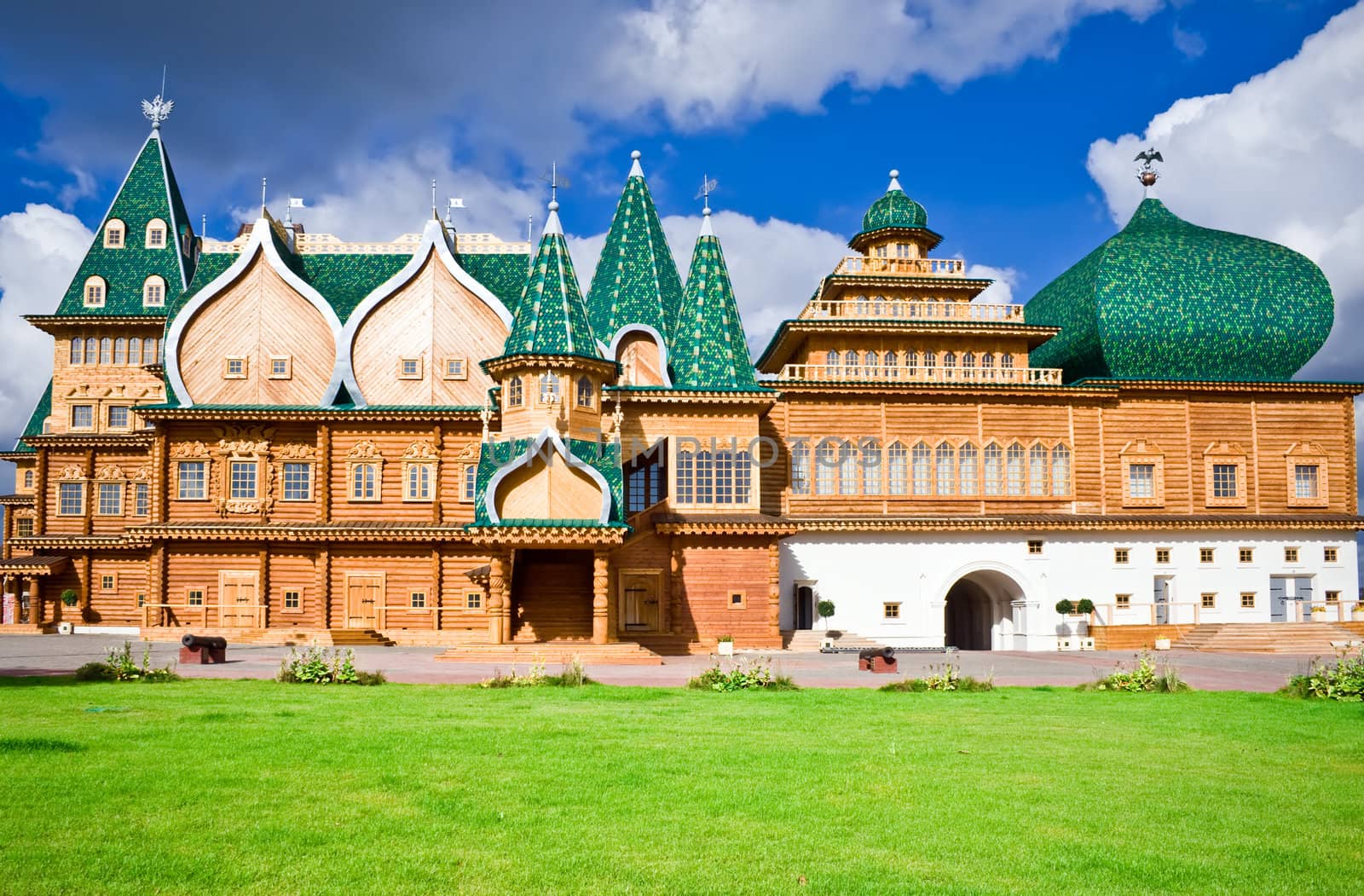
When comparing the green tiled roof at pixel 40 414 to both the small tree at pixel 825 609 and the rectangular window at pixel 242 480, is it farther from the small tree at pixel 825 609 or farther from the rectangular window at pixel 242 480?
the small tree at pixel 825 609

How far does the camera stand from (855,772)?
1089 centimetres

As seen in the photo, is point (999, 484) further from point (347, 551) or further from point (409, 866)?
point (409, 866)

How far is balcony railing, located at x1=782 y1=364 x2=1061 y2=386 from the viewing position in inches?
1458

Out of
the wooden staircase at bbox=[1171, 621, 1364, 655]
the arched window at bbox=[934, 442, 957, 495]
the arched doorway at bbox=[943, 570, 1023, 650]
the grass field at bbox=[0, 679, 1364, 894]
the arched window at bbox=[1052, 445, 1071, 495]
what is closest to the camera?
the grass field at bbox=[0, 679, 1364, 894]

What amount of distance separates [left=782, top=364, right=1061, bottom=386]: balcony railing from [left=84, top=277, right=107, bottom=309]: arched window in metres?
24.4

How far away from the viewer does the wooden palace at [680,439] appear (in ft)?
104

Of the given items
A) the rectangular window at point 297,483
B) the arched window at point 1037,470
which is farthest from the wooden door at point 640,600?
the arched window at point 1037,470

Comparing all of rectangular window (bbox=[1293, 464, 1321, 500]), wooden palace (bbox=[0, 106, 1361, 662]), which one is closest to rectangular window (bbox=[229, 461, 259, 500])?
wooden palace (bbox=[0, 106, 1361, 662])

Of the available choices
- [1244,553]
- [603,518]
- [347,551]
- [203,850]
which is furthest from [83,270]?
[1244,553]

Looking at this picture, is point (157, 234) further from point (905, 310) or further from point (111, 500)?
point (905, 310)

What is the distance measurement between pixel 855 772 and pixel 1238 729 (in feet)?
20.8

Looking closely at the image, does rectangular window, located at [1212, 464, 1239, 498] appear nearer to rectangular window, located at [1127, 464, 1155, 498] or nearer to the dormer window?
rectangular window, located at [1127, 464, 1155, 498]

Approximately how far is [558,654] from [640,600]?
621 cm

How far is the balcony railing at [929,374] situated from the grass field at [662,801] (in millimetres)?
22449
